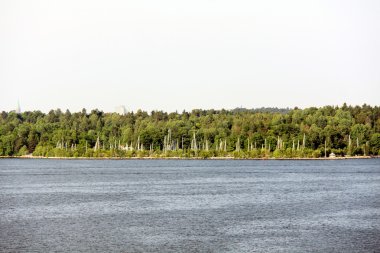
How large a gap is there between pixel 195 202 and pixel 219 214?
33.9ft

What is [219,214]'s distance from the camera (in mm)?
61062

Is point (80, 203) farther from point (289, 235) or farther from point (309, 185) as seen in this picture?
point (309, 185)

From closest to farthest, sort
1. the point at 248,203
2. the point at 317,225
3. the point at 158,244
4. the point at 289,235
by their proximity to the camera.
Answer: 1. the point at 158,244
2. the point at 289,235
3. the point at 317,225
4. the point at 248,203

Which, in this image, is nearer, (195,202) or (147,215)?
(147,215)

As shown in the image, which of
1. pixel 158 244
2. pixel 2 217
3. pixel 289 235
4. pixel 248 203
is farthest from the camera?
→ pixel 248 203

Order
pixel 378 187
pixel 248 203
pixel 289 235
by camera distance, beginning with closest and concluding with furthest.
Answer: pixel 289 235 < pixel 248 203 < pixel 378 187

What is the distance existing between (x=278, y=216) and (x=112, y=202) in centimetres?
1998

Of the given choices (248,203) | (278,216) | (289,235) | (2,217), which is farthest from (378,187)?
(2,217)

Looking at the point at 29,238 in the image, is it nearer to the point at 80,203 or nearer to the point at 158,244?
the point at 158,244

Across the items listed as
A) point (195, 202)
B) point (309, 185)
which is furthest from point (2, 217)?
point (309, 185)

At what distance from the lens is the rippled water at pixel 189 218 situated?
4597cm

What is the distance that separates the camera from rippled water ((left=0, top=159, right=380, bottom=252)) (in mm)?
45969

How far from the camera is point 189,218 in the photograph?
58.2 meters

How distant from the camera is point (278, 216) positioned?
59.9 meters
